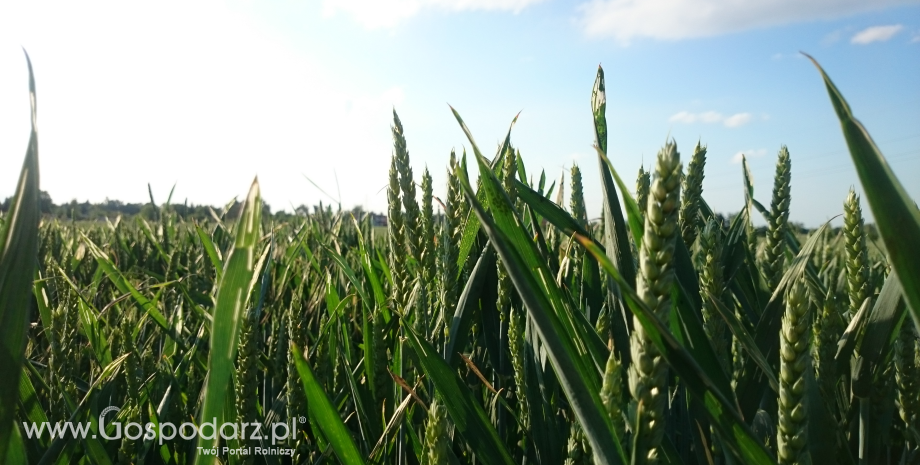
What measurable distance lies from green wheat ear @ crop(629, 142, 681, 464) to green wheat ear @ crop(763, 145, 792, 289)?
0.77 m

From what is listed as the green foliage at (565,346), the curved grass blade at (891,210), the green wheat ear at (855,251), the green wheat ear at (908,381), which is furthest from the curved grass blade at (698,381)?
the green wheat ear at (855,251)

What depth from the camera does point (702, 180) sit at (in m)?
1.08

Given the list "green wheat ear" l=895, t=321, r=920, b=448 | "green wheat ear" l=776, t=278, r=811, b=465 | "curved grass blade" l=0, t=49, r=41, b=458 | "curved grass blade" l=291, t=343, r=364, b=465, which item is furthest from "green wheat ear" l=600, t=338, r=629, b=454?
"green wheat ear" l=895, t=321, r=920, b=448

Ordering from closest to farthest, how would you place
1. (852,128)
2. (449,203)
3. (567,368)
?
(852,128) → (567,368) → (449,203)

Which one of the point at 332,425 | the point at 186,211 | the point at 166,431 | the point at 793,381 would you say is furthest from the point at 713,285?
the point at 186,211

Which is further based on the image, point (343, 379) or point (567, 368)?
point (343, 379)

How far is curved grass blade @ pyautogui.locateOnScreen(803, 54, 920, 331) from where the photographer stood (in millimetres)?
504

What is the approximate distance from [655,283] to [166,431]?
1.31m

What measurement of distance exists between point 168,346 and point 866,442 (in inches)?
71.8

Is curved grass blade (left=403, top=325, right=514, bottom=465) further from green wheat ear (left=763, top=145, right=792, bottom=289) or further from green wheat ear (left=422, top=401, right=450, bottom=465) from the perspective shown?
green wheat ear (left=763, top=145, right=792, bottom=289)

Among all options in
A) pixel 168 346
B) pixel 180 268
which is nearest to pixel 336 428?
pixel 168 346

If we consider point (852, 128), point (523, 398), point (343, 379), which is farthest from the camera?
point (343, 379)

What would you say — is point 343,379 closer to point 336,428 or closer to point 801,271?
point 336,428

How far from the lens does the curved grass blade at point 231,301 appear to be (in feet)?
1.71
